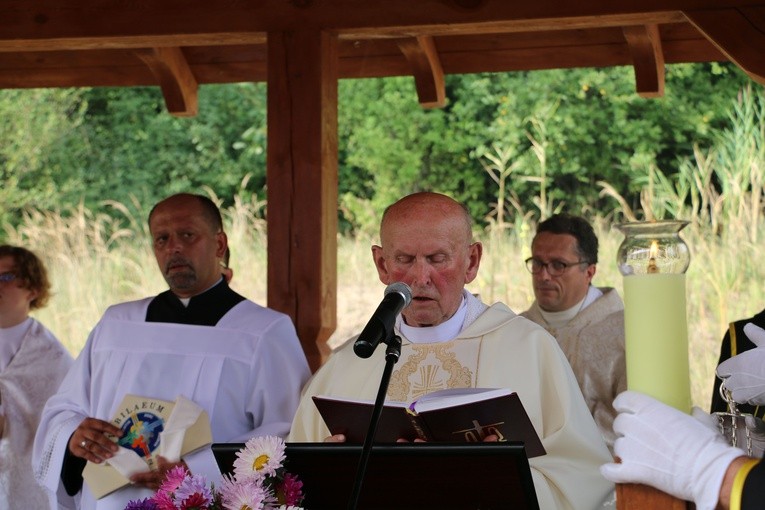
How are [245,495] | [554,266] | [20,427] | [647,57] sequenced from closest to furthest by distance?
1. [245,495]
2. [554,266]
3. [20,427]
4. [647,57]

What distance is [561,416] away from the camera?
4.02 meters

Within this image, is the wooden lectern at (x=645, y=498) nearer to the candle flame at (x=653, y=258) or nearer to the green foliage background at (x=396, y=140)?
the candle flame at (x=653, y=258)

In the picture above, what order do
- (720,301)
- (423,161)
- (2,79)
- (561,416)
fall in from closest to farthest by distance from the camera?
(561,416) → (2,79) → (720,301) → (423,161)

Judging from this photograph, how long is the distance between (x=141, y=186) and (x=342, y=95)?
9.24 feet

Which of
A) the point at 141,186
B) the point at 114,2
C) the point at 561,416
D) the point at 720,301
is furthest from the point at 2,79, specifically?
the point at 141,186

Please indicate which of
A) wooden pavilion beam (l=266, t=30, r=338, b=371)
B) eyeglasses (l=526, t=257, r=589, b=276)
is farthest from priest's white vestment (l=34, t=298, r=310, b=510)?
eyeglasses (l=526, t=257, r=589, b=276)

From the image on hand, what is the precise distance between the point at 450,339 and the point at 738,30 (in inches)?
78.0

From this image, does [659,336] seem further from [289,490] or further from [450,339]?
[450,339]

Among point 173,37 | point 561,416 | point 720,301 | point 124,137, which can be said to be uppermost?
point 124,137

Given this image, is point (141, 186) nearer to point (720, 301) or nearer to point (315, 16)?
point (720, 301)

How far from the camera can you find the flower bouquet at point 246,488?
2977 mm

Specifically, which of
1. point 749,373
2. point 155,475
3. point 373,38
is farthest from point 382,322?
point 373,38

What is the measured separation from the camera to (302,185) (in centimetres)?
567

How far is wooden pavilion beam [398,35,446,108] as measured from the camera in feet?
21.2
